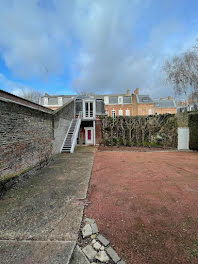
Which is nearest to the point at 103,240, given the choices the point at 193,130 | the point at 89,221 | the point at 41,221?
the point at 89,221

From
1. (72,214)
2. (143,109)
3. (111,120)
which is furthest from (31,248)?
(143,109)

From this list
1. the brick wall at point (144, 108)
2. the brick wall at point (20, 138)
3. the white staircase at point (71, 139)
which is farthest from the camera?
the brick wall at point (144, 108)

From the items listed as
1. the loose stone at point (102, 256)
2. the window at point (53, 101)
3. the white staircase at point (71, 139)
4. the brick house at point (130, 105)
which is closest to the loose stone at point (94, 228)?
the loose stone at point (102, 256)

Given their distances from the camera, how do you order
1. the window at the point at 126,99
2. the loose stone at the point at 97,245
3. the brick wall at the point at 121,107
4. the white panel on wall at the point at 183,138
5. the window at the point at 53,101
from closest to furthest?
the loose stone at the point at 97,245, the white panel on wall at the point at 183,138, the window at the point at 53,101, the brick wall at the point at 121,107, the window at the point at 126,99

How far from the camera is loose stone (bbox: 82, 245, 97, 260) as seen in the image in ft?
4.93

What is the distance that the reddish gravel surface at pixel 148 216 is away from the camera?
60.3 inches

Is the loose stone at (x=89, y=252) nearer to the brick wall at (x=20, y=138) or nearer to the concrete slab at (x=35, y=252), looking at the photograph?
the concrete slab at (x=35, y=252)

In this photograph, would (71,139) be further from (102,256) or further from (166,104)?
(166,104)

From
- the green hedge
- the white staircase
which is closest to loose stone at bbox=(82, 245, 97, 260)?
the white staircase

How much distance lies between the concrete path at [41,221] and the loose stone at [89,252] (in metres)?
0.18

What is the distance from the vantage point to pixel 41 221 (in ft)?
6.63

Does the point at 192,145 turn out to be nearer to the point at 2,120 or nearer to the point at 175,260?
the point at 175,260

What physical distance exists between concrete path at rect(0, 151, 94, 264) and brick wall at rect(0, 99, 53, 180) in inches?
28.2

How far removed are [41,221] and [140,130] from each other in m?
10.3
